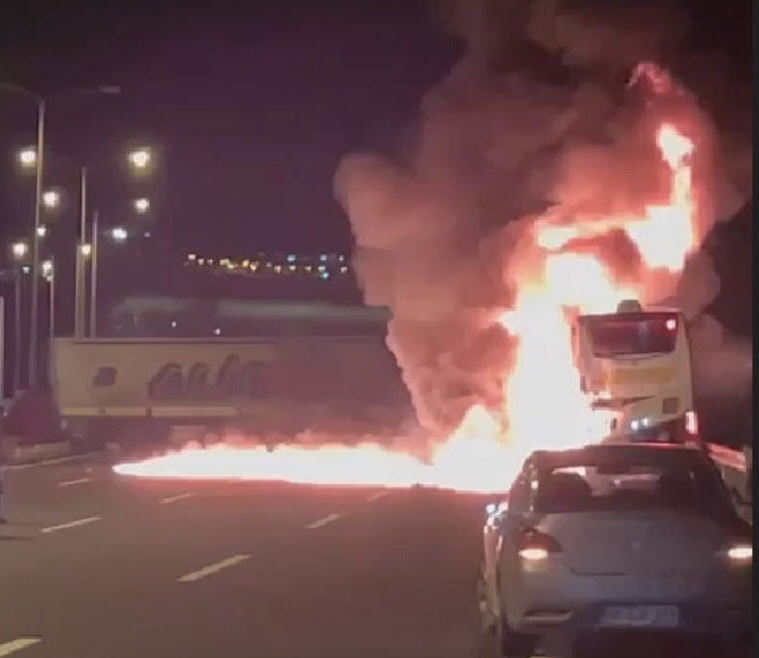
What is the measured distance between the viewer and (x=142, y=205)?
203ft

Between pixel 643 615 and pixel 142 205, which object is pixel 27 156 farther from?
pixel 643 615

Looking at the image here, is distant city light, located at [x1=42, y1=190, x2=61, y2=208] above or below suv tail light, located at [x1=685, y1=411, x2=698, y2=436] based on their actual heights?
above

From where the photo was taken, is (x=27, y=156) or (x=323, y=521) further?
(x=27, y=156)

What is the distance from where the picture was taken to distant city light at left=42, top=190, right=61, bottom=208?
61.8 metres

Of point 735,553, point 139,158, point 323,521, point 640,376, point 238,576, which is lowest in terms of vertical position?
point 238,576

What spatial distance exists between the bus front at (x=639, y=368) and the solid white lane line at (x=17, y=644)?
18.4m

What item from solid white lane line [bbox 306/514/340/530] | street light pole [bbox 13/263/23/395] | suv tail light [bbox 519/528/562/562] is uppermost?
street light pole [bbox 13/263/23/395]

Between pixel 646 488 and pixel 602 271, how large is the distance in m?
24.9

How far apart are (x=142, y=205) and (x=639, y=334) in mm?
33040

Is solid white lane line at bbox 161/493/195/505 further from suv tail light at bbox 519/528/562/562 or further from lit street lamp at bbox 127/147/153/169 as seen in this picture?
suv tail light at bbox 519/528/562/562

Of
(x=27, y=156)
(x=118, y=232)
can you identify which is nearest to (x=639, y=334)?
(x=27, y=156)

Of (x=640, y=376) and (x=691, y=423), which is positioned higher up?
(x=640, y=376)

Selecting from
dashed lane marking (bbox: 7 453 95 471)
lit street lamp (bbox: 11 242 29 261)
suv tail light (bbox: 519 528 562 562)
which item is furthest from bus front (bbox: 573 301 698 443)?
lit street lamp (bbox: 11 242 29 261)

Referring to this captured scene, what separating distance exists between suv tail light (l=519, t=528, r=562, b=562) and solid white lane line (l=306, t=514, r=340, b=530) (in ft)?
41.1
